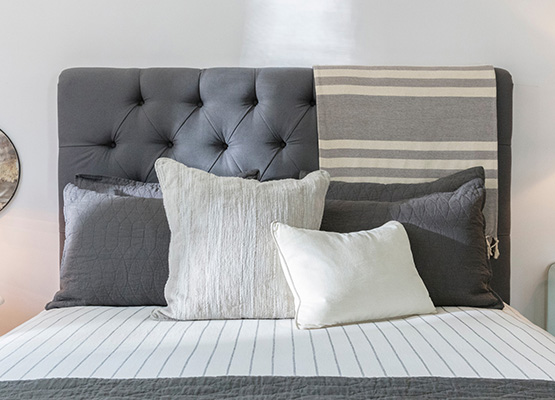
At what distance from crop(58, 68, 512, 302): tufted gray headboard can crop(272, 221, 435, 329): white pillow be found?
0.56m

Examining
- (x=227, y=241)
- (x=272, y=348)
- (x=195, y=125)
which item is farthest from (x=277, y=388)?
(x=195, y=125)

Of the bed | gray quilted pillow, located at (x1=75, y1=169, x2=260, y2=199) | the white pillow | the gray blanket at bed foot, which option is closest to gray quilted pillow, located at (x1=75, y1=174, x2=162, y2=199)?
gray quilted pillow, located at (x1=75, y1=169, x2=260, y2=199)

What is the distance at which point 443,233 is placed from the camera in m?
1.61

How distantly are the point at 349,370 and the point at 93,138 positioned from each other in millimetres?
1288

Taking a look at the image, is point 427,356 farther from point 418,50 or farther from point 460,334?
point 418,50

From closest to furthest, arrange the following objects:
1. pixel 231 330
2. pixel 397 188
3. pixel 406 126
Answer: pixel 231 330 → pixel 397 188 → pixel 406 126

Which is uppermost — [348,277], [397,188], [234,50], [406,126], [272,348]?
[234,50]

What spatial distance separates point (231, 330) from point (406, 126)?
0.99 meters

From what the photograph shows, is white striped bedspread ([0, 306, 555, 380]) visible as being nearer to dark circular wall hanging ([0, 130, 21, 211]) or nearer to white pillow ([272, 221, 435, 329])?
white pillow ([272, 221, 435, 329])

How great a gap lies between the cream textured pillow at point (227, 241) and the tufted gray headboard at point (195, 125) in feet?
1.40

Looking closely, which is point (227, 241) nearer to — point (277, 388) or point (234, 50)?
point (277, 388)

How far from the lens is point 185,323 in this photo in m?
1.42

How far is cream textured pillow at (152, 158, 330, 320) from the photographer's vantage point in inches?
56.9

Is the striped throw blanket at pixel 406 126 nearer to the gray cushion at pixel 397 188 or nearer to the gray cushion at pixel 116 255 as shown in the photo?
the gray cushion at pixel 397 188
